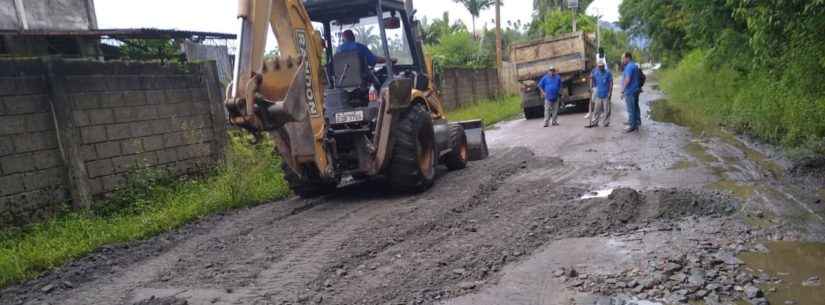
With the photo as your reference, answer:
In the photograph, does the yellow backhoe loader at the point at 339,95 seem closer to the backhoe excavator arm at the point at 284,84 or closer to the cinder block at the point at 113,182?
the backhoe excavator arm at the point at 284,84

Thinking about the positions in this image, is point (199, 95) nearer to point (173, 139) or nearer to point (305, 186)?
point (173, 139)

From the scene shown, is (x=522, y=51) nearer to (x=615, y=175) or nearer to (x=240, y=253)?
(x=615, y=175)

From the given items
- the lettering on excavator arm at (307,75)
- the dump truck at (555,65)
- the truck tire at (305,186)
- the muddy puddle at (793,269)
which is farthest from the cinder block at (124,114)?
the dump truck at (555,65)

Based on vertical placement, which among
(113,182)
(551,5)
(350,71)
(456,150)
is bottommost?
(456,150)

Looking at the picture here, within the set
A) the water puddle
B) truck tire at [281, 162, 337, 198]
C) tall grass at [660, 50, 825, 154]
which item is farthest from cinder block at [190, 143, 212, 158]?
tall grass at [660, 50, 825, 154]

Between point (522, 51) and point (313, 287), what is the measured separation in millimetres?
14283

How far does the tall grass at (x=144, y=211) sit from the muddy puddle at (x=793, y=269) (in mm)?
5230

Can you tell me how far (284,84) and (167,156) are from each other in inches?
119

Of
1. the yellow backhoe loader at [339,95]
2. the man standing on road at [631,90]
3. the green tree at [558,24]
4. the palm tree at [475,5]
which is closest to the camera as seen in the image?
the yellow backhoe loader at [339,95]

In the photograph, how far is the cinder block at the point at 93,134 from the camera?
22.1ft

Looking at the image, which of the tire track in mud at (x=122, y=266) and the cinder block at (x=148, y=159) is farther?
the cinder block at (x=148, y=159)

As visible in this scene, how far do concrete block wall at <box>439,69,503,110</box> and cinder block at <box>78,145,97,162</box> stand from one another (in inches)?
601

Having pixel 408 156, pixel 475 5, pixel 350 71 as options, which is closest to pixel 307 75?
pixel 350 71

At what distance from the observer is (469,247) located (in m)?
4.62
